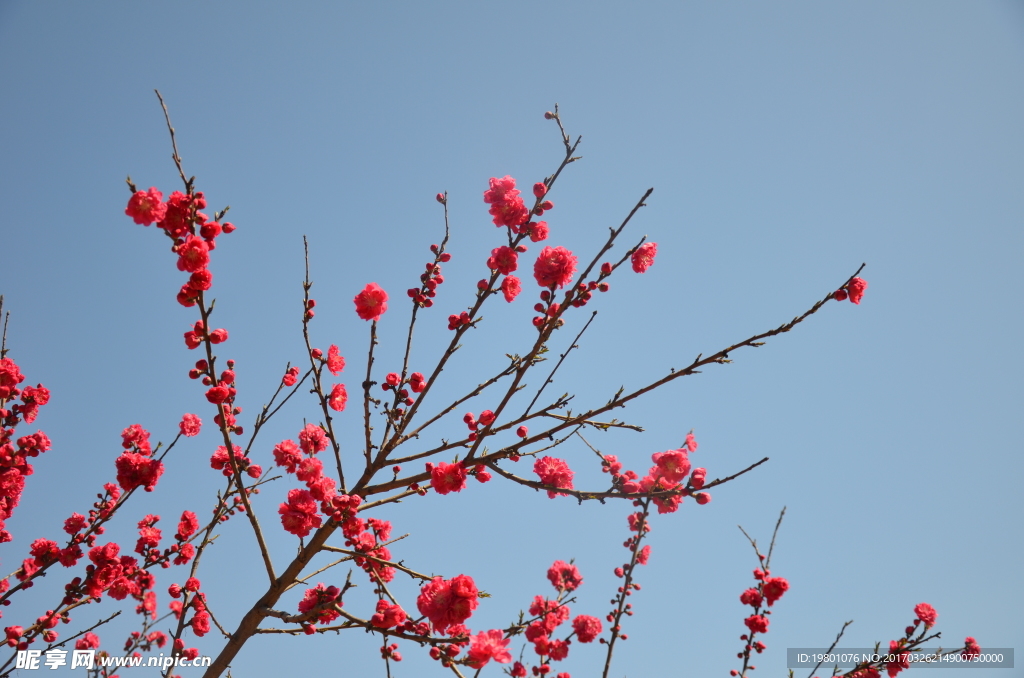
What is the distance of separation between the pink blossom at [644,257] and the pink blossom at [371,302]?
73.9 inches

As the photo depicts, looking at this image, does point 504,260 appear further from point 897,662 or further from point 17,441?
point 897,662

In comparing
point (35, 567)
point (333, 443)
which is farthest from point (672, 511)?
point (35, 567)

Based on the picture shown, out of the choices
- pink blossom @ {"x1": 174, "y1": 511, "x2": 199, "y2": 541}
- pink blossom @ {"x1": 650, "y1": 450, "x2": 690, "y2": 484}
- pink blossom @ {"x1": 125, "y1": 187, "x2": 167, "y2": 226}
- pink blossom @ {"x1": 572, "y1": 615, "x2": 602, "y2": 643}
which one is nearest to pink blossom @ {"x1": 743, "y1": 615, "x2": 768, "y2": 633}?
pink blossom @ {"x1": 572, "y1": 615, "x2": 602, "y2": 643}

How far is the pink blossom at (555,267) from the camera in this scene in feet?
11.5

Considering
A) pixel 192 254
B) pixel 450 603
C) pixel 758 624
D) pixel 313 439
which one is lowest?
pixel 450 603

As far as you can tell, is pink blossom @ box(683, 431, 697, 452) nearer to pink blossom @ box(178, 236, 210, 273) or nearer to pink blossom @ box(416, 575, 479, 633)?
pink blossom @ box(416, 575, 479, 633)

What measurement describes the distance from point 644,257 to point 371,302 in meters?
2.06

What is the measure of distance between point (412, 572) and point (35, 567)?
9.88ft

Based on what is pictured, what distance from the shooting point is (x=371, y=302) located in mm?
3787

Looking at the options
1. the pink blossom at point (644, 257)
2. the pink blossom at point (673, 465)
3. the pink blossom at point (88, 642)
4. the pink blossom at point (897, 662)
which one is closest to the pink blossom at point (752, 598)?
the pink blossom at point (897, 662)

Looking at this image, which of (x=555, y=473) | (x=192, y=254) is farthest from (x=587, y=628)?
(x=192, y=254)

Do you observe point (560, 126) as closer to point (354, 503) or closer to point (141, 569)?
point (354, 503)

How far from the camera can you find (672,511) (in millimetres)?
3586

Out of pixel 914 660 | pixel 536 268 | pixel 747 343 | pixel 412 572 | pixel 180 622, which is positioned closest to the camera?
pixel 747 343
